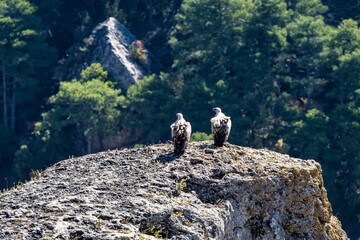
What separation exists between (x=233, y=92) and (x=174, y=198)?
40.6m

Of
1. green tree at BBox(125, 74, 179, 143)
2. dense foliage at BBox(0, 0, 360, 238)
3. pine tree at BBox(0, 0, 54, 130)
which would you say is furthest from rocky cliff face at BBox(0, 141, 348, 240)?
pine tree at BBox(0, 0, 54, 130)

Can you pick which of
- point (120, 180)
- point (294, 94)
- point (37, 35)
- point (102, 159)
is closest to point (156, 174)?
point (120, 180)

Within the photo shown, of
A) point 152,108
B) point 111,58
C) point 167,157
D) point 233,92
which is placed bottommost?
point 152,108

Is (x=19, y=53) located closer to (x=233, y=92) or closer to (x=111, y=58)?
(x=111, y=58)

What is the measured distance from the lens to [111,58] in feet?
190

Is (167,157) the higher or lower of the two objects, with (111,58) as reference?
higher

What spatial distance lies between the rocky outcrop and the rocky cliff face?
137 ft

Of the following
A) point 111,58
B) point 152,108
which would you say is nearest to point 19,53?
point 111,58

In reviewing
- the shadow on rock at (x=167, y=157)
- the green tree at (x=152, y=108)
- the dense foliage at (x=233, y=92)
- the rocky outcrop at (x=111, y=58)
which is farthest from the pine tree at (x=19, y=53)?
the shadow on rock at (x=167, y=157)

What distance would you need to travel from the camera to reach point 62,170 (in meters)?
15.0

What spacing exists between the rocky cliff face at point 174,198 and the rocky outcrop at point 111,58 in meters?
41.8

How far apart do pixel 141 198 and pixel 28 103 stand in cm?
5178

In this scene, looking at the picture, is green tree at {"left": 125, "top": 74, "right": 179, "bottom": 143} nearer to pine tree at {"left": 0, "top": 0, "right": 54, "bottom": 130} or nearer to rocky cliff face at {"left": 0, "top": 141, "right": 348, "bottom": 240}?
pine tree at {"left": 0, "top": 0, "right": 54, "bottom": 130}

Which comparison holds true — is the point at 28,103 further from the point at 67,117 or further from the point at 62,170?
the point at 62,170
